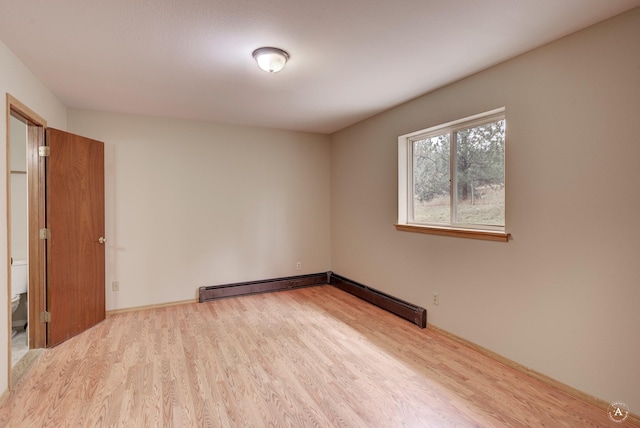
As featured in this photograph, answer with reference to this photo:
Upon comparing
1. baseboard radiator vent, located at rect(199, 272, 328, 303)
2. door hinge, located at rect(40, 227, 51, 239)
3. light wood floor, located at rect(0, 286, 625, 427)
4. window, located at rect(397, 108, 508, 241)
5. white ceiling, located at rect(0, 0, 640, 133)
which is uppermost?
white ceiling, located at rect(0, 0, 640, 133)

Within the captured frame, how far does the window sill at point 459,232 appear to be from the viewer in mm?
2604

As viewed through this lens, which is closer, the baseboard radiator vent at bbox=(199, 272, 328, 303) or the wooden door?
the wooden door

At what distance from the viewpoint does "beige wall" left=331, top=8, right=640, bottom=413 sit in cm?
192

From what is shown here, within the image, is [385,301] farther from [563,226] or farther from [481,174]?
[563,226]

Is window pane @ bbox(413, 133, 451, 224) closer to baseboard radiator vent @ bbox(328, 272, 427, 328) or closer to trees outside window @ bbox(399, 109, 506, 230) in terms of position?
trees outside window @ bbox(399, 109, 506, 230)

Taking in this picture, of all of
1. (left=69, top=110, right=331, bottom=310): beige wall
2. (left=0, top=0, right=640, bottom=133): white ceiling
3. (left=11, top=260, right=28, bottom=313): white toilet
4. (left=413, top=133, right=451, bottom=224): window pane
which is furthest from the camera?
(left=69, top=110, right=331, bottom=310): beige wall

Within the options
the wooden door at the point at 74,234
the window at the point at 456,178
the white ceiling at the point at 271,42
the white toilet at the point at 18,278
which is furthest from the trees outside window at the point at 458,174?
the white toilet at the point at 18,278

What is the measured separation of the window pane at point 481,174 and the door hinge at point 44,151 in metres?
3.93

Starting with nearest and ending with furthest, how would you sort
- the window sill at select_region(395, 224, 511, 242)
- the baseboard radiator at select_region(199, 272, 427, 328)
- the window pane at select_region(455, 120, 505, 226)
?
the window sill at select_region(395, 224, 511, 242) < the window pane at select_region(455, 120, 505, 226) < the baseboard radiator at select_region(199, 272, 427, 328)

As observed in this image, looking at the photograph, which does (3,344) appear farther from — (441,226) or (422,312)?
(441,226)

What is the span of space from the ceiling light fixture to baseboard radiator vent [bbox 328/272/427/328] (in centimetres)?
273

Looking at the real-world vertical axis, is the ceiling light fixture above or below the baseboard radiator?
above

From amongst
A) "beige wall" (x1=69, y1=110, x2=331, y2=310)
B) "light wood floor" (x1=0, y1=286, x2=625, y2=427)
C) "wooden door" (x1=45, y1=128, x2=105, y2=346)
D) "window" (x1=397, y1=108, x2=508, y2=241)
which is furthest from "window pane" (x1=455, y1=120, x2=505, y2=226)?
"wooden door" (x1=45, y1=128, x2=105, y2=346)

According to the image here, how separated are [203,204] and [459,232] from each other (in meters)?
3.22
